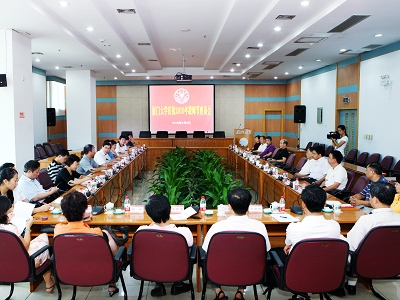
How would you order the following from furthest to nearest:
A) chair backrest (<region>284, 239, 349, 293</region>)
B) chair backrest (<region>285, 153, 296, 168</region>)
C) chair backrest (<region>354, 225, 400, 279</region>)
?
1. chair backrest (<region>285, 153, 296, 168</region>)
2. chair backrest (<region>354, 225, 400, 279</region>)
3. chair backrest (<region>284, 239, 349, 293</region>)

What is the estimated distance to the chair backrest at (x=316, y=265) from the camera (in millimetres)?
2463

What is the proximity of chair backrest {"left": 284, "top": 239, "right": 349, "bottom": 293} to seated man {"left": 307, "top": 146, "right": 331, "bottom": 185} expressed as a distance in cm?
342

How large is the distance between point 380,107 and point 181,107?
27.7ft

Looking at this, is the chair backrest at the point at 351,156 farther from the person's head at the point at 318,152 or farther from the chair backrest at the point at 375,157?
the person's head at the point at 318,152

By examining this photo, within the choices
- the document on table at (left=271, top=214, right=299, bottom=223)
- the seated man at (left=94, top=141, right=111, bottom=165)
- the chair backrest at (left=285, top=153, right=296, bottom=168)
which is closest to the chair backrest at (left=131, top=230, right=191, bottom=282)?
the document on table at (left=271, top=214, right=299, bottom=223)

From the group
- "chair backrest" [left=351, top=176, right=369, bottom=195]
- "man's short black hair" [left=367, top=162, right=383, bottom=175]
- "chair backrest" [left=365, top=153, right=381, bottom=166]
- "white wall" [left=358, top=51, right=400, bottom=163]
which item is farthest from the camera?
"chair backrest" [left=365, top=153, right=381, bottom=166]

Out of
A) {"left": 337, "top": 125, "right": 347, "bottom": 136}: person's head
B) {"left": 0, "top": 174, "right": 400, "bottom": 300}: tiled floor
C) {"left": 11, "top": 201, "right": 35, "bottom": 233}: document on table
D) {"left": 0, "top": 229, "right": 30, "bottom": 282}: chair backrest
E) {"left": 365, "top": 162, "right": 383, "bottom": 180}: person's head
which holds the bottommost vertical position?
{"left": 0, "top": 174, "right": 400, "bottom": 300}: tiled floor

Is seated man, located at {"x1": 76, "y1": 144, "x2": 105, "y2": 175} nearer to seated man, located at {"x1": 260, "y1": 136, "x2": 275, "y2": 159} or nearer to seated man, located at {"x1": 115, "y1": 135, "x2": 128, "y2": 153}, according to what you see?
seated man, located at {"x1": 115, "y1": 135, "x2": 128, "y2": 153}

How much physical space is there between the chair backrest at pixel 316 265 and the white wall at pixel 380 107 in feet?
19.4

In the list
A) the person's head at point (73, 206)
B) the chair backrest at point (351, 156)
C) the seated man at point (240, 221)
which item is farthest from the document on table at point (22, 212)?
the chair backrest at point (351, 156)

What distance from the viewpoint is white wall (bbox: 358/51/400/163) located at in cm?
766

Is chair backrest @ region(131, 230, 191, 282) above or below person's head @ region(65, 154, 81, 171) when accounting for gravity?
below

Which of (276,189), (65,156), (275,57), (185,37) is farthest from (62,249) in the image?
(275,57)

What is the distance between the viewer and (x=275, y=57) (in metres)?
9.58
